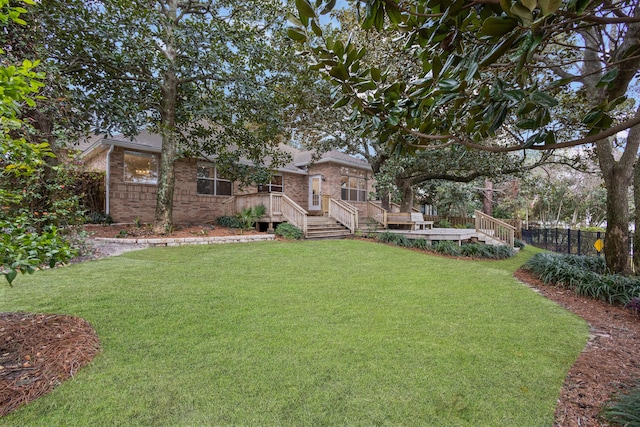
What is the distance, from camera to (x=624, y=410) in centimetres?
211

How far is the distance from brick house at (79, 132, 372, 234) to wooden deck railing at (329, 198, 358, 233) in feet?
0.34

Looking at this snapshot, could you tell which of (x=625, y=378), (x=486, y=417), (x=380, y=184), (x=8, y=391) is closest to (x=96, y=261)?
(x=8, y=391)

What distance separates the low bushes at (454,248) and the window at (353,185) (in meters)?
6.62

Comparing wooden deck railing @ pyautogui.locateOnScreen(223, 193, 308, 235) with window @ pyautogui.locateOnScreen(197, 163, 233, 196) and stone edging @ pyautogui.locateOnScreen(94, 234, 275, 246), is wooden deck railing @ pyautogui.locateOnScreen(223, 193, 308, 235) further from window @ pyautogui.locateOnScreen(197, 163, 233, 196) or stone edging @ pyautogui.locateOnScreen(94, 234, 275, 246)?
window @ pyautogui.locateOnScreen(197, 163, 233, 196)

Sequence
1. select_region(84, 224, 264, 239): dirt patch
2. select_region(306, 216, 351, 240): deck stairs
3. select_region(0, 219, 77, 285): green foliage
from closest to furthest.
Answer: select_region(0, 219, 77, 285): green foliage < select_region(84, 224, 264, 239): dirt patch < select_region(306, 216, 351, 240): deck stairs

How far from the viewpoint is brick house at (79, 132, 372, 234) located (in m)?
11.2

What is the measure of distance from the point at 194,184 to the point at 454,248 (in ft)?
36.9

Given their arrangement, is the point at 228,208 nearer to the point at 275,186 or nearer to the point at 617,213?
the point at 275,186

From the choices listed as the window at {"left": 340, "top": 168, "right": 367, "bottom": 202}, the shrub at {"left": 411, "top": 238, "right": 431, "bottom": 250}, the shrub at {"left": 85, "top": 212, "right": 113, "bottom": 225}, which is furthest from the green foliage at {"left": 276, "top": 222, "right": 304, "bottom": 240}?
the window at {"left": 340, "top": 168, "right": 367, "bottom": 202}

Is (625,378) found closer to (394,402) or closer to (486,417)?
(486,417)

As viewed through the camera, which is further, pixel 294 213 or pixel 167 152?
pixel 294 213

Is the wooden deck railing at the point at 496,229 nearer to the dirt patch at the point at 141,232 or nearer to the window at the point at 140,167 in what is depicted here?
the dirt patch at the point at 141,232

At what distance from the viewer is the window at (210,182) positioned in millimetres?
13405

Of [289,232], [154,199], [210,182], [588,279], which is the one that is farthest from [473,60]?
[210,182]
